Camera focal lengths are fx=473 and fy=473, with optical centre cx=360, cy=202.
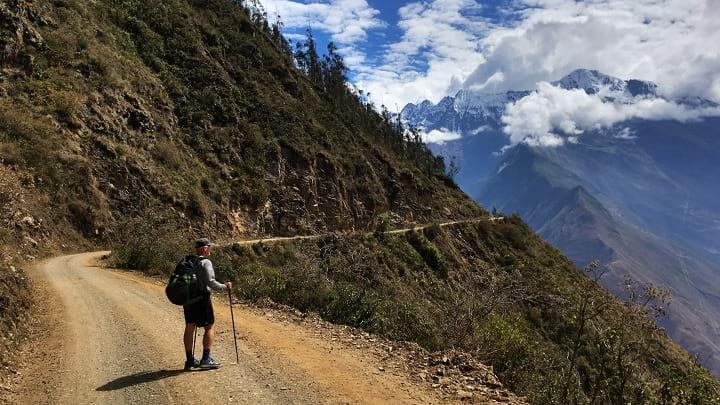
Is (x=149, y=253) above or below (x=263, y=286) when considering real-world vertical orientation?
above

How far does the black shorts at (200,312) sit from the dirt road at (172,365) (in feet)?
2.57

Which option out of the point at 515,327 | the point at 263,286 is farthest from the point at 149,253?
the point at 515,327

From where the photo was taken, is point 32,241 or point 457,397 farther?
point 32,241

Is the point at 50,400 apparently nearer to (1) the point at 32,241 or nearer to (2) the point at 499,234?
(1) the point at 32,241

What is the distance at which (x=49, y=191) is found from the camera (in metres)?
23.8

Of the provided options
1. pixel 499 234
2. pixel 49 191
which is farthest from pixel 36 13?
pixel 499 234

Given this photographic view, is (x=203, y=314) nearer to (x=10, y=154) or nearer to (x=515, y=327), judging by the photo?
(x=515, y=327)

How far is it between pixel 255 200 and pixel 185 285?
35846 mm

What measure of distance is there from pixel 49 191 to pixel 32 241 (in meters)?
4.45

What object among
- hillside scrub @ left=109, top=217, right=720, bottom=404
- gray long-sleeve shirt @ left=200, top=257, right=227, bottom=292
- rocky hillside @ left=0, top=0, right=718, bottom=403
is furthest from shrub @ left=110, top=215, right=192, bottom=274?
gray long-sleeve shirt @ left=200, top=257, right=227, bottom=292

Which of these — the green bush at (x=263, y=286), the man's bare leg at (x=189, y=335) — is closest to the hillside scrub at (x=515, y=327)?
the green bush at (x=263, y=286)

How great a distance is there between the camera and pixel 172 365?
25.8 feet

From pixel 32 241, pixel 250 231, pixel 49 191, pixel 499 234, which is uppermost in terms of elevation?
pixel 49 191

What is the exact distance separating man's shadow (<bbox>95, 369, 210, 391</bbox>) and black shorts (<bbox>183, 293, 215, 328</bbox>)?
2.59ft
